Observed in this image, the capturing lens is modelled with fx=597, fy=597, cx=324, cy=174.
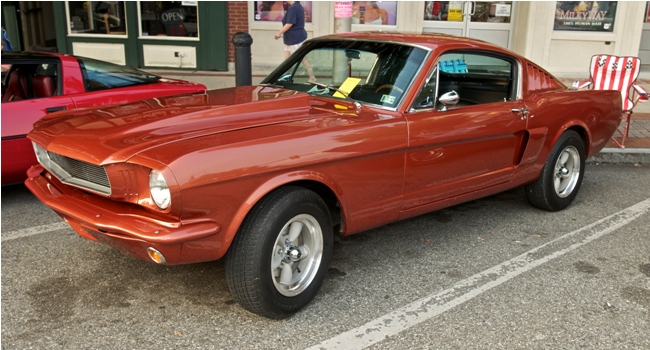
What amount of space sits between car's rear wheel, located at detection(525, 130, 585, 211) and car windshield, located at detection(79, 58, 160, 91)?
3.88m

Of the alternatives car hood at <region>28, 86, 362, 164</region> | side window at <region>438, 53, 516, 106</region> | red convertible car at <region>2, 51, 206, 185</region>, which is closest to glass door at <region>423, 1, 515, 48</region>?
side window at <region>438, 53, 516, 106</region>

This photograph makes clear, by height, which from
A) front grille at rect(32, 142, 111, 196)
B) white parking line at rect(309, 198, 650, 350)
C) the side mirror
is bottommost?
white parking line at rect(309, 198, 650, 350)

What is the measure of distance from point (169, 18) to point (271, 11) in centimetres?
202

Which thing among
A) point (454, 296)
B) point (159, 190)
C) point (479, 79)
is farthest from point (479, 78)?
point (159, 190)

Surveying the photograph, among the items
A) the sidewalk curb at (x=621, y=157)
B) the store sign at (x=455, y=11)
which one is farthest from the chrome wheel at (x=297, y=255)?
the store sign at (x=455, y=11)

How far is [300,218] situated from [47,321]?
1497mm

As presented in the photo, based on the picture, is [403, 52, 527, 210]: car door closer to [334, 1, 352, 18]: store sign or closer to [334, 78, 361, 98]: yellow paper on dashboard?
[334, 78, 361, 98]: yellow paper on dashboard

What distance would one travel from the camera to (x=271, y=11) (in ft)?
38.9

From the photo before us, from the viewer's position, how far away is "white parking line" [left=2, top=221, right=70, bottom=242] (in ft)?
14.9

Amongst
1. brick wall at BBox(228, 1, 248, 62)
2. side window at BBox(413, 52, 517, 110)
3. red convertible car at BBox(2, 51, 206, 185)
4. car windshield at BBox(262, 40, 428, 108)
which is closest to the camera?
car windshield at BBox(262, 40, 428, 108)

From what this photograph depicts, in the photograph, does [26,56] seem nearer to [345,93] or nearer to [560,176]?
[345,93]

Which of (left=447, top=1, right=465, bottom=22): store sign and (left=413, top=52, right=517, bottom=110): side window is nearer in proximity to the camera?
(left=413, top=52, right=517, bottom=110): side window

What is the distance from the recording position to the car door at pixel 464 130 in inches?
156

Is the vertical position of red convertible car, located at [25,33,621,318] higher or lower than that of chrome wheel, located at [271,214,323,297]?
higher
